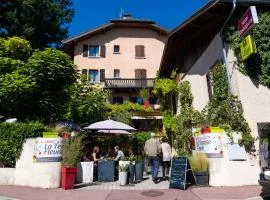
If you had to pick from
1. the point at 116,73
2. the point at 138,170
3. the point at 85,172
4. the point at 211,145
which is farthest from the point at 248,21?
the point at 116,73

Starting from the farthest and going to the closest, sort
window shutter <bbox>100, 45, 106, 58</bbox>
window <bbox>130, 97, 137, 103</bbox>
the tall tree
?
window shutter <bbox>100, 45, 106, 58</bbox> → window <bbox>130, 97, 137, 103</bbox> → the tall tree

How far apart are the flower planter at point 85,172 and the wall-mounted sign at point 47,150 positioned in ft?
4.54

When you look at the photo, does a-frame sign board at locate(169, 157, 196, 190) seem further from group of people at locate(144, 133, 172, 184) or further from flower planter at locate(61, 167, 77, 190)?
flower planter at locate(61, 167, 77, 190)

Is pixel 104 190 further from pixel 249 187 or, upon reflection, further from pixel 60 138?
pixel 249 187

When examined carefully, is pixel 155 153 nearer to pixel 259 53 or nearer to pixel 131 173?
pixel 131 173

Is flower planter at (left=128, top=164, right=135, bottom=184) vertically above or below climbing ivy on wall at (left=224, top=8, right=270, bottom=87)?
below

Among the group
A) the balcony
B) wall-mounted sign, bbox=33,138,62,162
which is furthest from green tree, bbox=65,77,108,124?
the balcony

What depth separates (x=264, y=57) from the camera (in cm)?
1230

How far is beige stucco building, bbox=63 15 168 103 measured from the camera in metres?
36.5

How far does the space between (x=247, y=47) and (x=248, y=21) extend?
0.89 meters

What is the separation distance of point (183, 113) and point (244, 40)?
19.0 ft

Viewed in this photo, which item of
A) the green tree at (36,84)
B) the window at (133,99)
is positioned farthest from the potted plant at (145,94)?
the green tree at (36,84)

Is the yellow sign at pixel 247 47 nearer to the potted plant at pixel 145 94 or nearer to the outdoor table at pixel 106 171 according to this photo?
the outdoor table at pixel 106 171

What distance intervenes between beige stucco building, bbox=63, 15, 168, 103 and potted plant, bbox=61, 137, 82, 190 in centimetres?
2398
